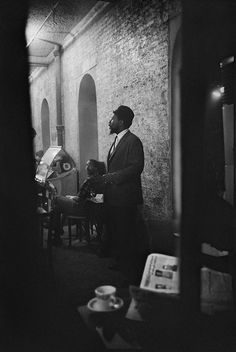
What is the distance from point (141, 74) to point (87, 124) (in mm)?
3627

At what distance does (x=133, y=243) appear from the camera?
4.45 metres

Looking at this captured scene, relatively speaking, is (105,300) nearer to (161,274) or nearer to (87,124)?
(161,274)

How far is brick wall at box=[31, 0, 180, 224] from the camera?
A: 17.1ft

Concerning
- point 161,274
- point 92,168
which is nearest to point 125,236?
point 92,168

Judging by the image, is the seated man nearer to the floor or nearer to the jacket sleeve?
the jacket sleeve

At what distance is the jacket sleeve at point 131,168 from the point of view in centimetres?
415

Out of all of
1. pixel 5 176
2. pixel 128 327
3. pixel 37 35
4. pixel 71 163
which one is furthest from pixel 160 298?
pixel 37 35

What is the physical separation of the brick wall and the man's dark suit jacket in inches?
40.4

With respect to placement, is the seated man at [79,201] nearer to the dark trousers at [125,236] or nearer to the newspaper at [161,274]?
the dark trousers at [125,236]

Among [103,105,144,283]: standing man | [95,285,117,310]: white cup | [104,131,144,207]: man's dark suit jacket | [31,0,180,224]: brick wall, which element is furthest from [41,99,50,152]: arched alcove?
[95,285,117,310]: white cup

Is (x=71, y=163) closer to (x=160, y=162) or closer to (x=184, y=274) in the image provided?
(x=160, y=162)

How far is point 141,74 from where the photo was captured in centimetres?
580

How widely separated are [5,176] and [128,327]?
94 centimetres

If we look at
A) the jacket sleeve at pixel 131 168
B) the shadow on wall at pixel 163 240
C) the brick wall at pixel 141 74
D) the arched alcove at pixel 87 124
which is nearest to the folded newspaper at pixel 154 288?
the shadow on wall at pixel 163 240
